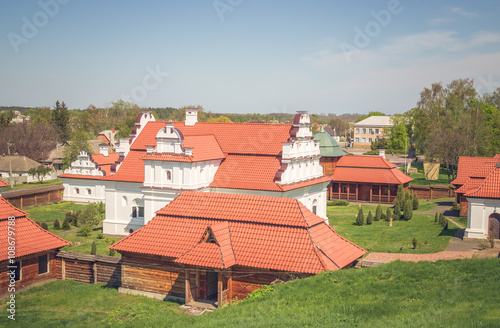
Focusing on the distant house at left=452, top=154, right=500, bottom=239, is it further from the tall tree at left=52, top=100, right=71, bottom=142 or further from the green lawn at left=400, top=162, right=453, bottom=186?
the tall tree at left=52, top=100, right=71, bottom=142

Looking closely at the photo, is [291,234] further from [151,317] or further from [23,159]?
[23,159]

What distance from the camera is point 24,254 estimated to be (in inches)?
978

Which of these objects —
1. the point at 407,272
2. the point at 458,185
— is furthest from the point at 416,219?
the point at 407,272

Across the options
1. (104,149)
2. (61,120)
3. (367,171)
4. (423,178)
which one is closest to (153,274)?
(104,149)

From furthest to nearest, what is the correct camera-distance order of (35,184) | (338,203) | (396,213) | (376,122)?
1. (376,122)
2. (35,184)
3. (338,203)
4. (396,213)

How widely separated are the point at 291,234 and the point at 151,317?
7.15m

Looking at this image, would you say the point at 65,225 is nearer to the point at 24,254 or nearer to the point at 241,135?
the point at 24,254

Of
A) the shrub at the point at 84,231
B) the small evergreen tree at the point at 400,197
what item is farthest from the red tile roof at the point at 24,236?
the small evergreen tree at the point at 400,197

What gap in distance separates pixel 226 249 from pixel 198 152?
11.3 meters

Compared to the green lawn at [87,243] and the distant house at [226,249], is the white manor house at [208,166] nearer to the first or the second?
the green lawn at [87,243]

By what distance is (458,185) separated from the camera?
1678 inches

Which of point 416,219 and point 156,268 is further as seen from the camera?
point 416,219

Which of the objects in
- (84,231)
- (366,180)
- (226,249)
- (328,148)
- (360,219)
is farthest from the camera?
(328,148)

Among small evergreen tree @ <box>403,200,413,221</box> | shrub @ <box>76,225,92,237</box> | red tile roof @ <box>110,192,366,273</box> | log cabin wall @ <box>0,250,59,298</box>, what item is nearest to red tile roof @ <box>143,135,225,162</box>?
red tile roof @ <box>110,192,366,273</box>
